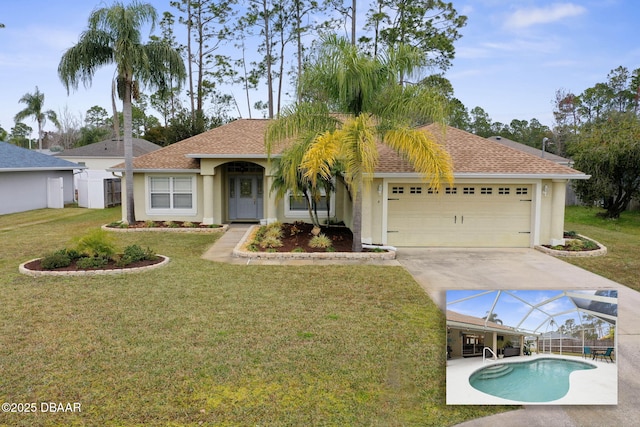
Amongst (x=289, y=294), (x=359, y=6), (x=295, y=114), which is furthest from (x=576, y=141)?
(x=289, y=294)

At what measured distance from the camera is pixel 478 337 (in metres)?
3.42

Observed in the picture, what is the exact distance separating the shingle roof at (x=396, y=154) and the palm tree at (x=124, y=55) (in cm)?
177

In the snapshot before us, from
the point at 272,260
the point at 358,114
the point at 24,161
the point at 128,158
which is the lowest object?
the point at 272,260

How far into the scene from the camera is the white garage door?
1316 cm

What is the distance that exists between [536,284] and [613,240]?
7.54 metres

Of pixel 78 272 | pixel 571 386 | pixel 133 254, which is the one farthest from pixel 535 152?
pixel 571 386

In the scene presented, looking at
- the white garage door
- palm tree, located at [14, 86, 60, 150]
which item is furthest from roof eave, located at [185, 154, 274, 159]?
palm tree, located at [14, 86, 60, 150]

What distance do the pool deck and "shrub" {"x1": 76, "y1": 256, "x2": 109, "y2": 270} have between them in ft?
26.4

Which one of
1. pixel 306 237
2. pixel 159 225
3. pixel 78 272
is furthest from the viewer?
pixel 159 225

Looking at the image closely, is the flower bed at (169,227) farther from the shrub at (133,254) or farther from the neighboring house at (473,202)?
the neighboring house at (473,202)

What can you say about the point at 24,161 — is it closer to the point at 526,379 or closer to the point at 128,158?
the point at 128,158

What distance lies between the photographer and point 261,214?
17.7 metres

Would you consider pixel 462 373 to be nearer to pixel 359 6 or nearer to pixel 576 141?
pixel 576 141

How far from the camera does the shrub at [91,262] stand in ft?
30.3
